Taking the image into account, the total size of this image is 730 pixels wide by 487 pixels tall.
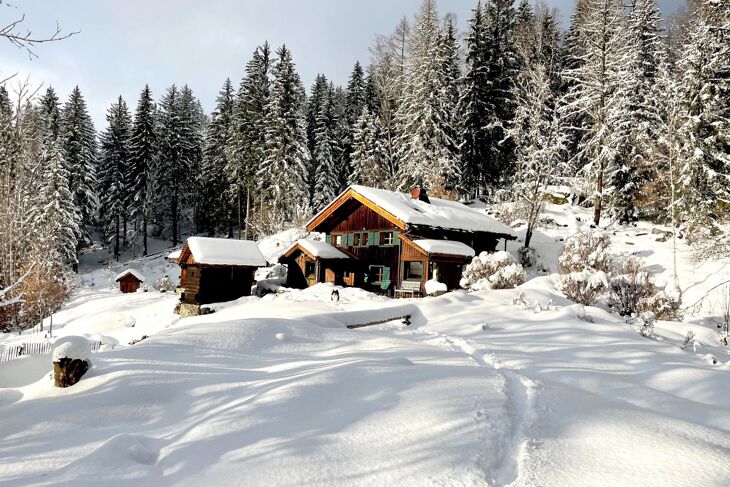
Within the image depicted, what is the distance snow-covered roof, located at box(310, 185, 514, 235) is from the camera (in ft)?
80.2

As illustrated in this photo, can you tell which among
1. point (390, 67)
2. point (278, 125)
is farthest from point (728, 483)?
point (390, 67)

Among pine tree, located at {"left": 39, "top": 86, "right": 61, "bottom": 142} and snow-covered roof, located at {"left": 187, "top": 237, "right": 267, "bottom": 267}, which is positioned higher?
pine tree, located at {"left": 39, "top": 86, "right": 61, "bottom": 142}

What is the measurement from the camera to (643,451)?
430 centimetres

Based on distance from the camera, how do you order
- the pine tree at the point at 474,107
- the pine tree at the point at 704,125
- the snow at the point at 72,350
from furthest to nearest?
1. the pine tree at the point at 474,107
2. the pine tree at the point at 704,125
3. the snow at the point at 72,350

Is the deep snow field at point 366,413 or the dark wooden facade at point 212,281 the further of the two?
the dark wooden facade at point 212,281

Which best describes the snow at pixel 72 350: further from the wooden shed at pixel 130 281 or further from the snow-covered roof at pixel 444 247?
the wooden shed at pixel 130 281

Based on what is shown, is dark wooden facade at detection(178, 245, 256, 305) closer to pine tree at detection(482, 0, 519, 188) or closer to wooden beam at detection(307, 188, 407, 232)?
wooden beam at detection(307, 188, 407, 232)

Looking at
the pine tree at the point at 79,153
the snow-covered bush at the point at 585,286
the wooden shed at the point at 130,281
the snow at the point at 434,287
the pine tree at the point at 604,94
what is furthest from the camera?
the pine tree at the point at 79,153

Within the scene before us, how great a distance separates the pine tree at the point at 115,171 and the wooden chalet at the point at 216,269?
25121mm

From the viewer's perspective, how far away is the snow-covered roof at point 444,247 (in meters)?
22.9

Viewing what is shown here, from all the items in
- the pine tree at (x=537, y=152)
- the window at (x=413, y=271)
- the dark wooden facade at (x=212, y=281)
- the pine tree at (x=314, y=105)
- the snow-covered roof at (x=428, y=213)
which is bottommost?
the dark wooden facade at (x=212, y=281)

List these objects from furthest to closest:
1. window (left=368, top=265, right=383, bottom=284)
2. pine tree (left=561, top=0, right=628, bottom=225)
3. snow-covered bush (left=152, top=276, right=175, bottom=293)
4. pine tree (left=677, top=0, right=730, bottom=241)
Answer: snow-covered bush (left=152, top=276, right=175, bottom=293)
pine tree (left=561, top=0, right=628, bottom=225)
window (left=368, top=265, right=383, bottom=284)
pine tree (left=677, top=0, right=730, bottom=241)

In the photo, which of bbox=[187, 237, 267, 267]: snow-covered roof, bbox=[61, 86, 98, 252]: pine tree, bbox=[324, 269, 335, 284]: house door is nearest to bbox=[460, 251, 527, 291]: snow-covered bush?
bbox=[324, 269, 335, 284]: house door

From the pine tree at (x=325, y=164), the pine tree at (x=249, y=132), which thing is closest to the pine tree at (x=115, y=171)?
the pine tree at (x=249, y=132)
